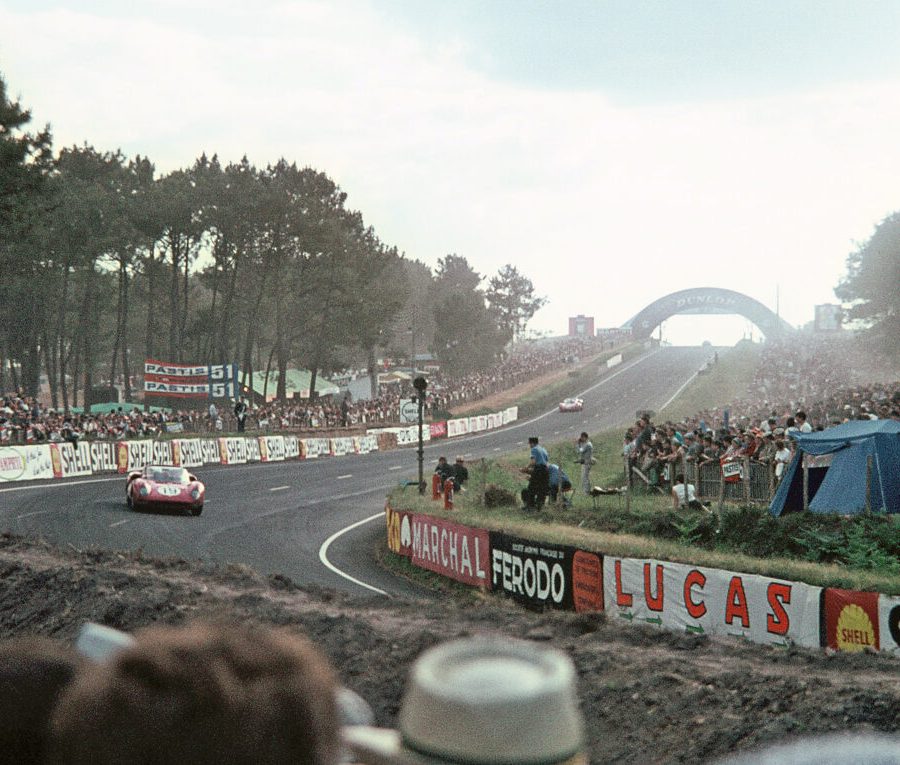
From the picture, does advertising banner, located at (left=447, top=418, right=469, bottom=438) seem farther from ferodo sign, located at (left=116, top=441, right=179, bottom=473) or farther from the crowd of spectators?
ferodo sign, located at (left=116, top=441, right=179, bottom=473)

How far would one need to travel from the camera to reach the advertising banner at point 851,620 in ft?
38.9

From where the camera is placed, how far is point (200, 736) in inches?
62.4

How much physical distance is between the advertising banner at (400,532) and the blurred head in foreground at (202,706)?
22760 millimetres

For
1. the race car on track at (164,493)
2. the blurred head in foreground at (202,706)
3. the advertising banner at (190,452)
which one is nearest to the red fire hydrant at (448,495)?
the race car on track at (164,493)

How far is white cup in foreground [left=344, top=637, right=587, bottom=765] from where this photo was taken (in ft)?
5.67

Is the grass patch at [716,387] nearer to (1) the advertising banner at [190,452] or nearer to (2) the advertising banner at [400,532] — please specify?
(1) the advertising banner at [190,452]

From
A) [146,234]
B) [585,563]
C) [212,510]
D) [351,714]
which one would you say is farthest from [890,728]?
[146,234]

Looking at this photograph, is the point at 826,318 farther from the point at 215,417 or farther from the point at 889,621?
the point at 889,621

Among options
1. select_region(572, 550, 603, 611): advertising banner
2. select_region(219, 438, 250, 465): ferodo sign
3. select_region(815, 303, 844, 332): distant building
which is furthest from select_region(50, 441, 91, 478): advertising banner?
select_region(815, 303, 844, 332): distant building

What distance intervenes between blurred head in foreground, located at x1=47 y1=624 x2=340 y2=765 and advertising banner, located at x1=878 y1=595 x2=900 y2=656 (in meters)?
11.2

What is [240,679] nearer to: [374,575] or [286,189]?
[374,575]

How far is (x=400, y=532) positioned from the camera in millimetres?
25047

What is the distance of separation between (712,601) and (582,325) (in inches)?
6598

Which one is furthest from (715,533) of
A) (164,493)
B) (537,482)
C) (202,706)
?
(202,706)
